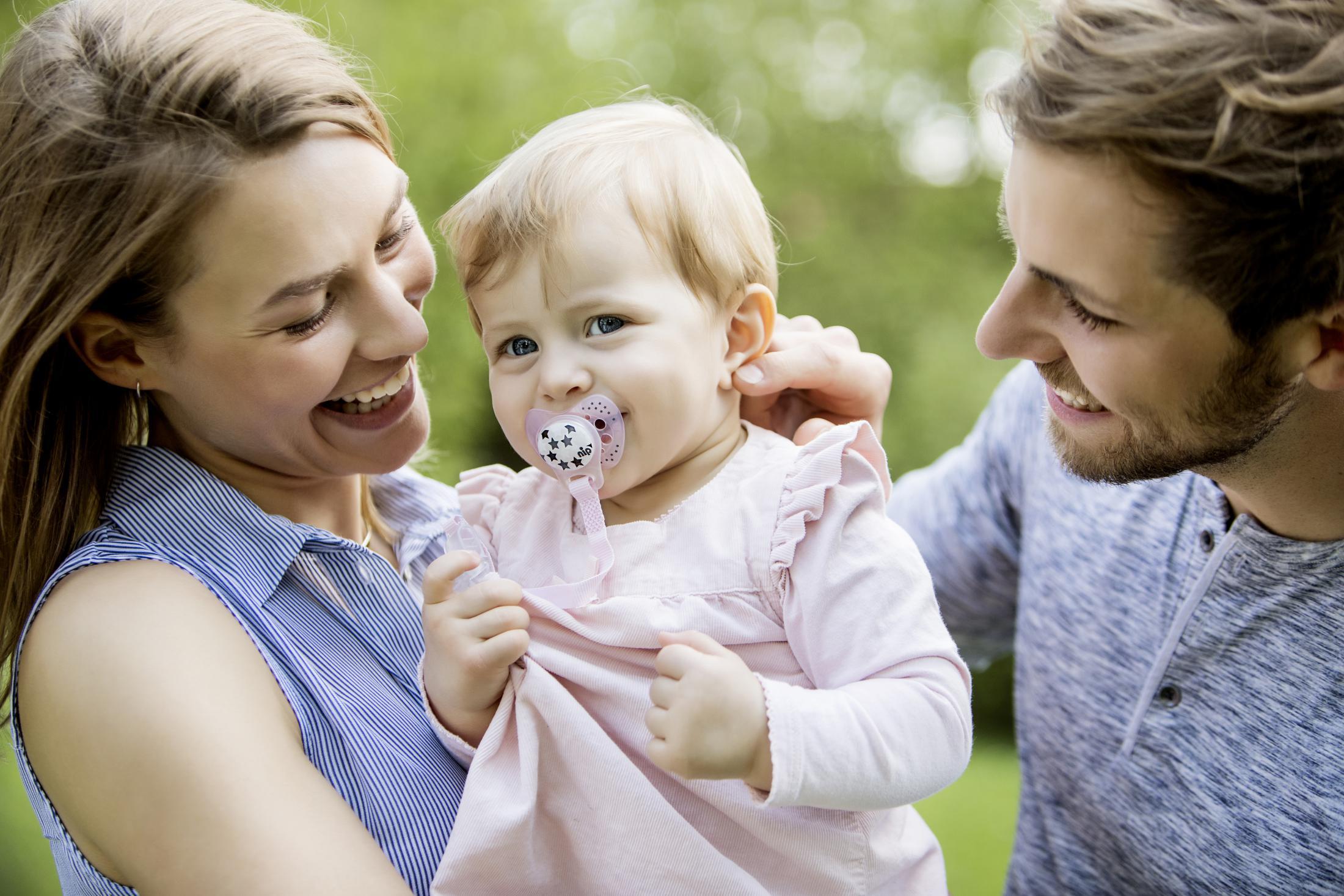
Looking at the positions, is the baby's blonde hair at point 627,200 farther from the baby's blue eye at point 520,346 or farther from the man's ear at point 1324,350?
the man's ear at point 1324,350

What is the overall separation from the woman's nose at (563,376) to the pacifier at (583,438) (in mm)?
20

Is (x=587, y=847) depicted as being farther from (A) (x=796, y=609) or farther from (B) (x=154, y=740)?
(B) (x=154, y=740)

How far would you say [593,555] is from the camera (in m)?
1.55

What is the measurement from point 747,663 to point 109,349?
3.51 feet

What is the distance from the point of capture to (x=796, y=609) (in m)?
1.45

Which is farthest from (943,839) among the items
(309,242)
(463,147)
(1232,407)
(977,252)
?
(977,252)

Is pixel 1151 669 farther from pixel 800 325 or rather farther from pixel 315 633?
pixel 315 633

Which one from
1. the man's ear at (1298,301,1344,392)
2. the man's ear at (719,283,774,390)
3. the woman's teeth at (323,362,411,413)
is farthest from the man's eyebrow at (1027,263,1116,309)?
the woman's teeth at (323,362,411,413)

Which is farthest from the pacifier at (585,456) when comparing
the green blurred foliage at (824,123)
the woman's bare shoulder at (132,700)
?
the green blurred foliage at (824,123)

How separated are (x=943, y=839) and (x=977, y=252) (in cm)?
395

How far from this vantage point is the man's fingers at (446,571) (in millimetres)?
1510

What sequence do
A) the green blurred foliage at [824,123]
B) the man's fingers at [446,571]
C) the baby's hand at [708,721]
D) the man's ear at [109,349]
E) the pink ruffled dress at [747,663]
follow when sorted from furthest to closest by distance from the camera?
the green blurred foliage at [824,123] → the man's ear at [109,349] → the man's fingers at [446,571] → the pink ruffled dress at [747,663] → the baby's hand at [708,721]

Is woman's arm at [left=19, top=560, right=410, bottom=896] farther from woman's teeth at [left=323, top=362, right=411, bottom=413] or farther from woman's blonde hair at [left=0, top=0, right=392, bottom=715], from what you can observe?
woman's teeth at [left=323, top=362, right=411, bottom=413]

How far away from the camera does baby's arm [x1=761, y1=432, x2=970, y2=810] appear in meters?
1.32
